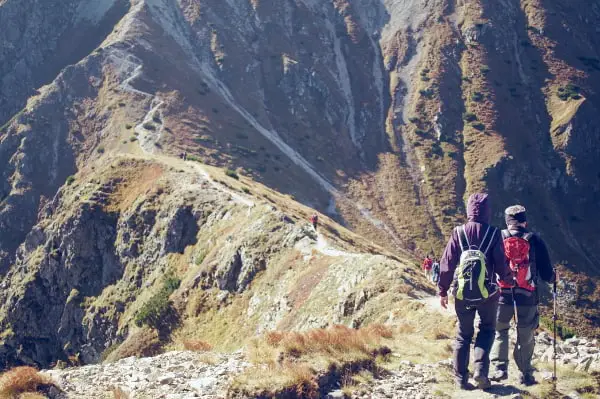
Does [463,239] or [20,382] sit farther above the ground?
[463,239]

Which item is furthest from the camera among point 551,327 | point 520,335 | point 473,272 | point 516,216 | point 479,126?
point 479,126

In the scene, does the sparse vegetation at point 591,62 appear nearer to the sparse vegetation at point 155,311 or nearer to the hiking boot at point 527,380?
the sparse vegetation at point 155,311

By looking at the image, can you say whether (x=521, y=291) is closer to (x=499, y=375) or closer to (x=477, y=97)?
(x=499, y=375)

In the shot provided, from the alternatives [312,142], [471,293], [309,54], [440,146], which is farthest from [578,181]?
[471,293]

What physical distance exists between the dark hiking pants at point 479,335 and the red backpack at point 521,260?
2.26 feet

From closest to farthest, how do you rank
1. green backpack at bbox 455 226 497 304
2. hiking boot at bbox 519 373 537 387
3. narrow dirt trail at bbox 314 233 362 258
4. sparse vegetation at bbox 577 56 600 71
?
green backpack at bbox 455 226 497 304, hiking boot at bbox 519 373 537 387, narrow dirt trail at bbox 314 233 362 258, sparse vegetation at bbox 577 56 600 71

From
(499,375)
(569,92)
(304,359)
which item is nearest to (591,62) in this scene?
(569,92)

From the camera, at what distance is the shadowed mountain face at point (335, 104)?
328 ft

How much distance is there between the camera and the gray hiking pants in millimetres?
12670

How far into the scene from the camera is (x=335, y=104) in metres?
134

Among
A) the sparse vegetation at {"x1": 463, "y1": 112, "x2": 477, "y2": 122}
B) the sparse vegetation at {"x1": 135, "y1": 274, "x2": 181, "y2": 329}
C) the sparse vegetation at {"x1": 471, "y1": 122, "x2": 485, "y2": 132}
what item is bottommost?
the sparse vegetation at {"x1": 135, "y1": 274, "x2": 181, "y2": 329}

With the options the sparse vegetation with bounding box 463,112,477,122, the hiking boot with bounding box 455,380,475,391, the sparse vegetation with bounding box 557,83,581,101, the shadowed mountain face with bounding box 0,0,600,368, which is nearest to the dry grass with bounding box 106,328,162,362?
the hiking boot with bounding box 455,380,475,391

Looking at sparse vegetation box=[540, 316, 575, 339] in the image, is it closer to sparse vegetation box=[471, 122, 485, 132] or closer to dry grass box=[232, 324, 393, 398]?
dry grass box=[232, 324, 393, 398]

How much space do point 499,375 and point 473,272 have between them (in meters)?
2.69
